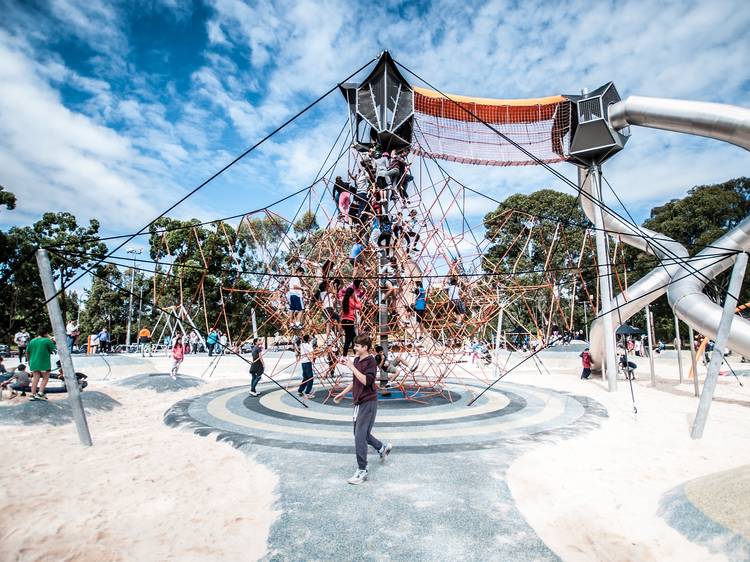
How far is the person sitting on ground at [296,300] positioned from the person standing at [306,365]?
1.69ft

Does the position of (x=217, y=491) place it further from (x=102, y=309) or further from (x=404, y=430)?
(x=102, y=309)

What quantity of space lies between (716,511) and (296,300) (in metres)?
7.97

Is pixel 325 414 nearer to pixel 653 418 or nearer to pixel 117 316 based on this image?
pixel 653 418

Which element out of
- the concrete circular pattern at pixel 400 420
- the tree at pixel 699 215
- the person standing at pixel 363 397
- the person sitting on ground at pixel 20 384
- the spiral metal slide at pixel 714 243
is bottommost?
the concrete circular pattern at pixel 400 420

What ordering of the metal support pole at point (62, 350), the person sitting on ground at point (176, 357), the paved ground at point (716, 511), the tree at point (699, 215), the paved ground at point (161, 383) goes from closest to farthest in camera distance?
1. the paved ground at point (716, 511)
2. the metal support pole at point (62, 350)
3. the paved ground at point (161, 383)
4. the person sitting on ground at point (176, 357)
5. the tree at point (699, 215)

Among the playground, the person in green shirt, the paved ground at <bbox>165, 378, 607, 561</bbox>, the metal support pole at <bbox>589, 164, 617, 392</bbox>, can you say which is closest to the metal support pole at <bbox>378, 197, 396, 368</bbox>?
the playground

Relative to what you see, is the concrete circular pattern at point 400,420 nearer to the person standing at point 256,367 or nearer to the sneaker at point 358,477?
the person standing at point 256,367

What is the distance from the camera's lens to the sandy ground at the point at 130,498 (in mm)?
3922

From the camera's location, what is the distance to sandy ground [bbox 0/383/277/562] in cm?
392

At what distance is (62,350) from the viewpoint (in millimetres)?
7359

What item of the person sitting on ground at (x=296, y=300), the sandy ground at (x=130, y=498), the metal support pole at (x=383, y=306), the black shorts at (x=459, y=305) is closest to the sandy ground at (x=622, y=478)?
the sandy ground at (x=130, y=498)

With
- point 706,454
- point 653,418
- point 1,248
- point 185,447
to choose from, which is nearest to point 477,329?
point 653,418

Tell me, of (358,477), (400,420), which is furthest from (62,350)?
(400,420)

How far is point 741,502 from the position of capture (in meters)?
4.03
